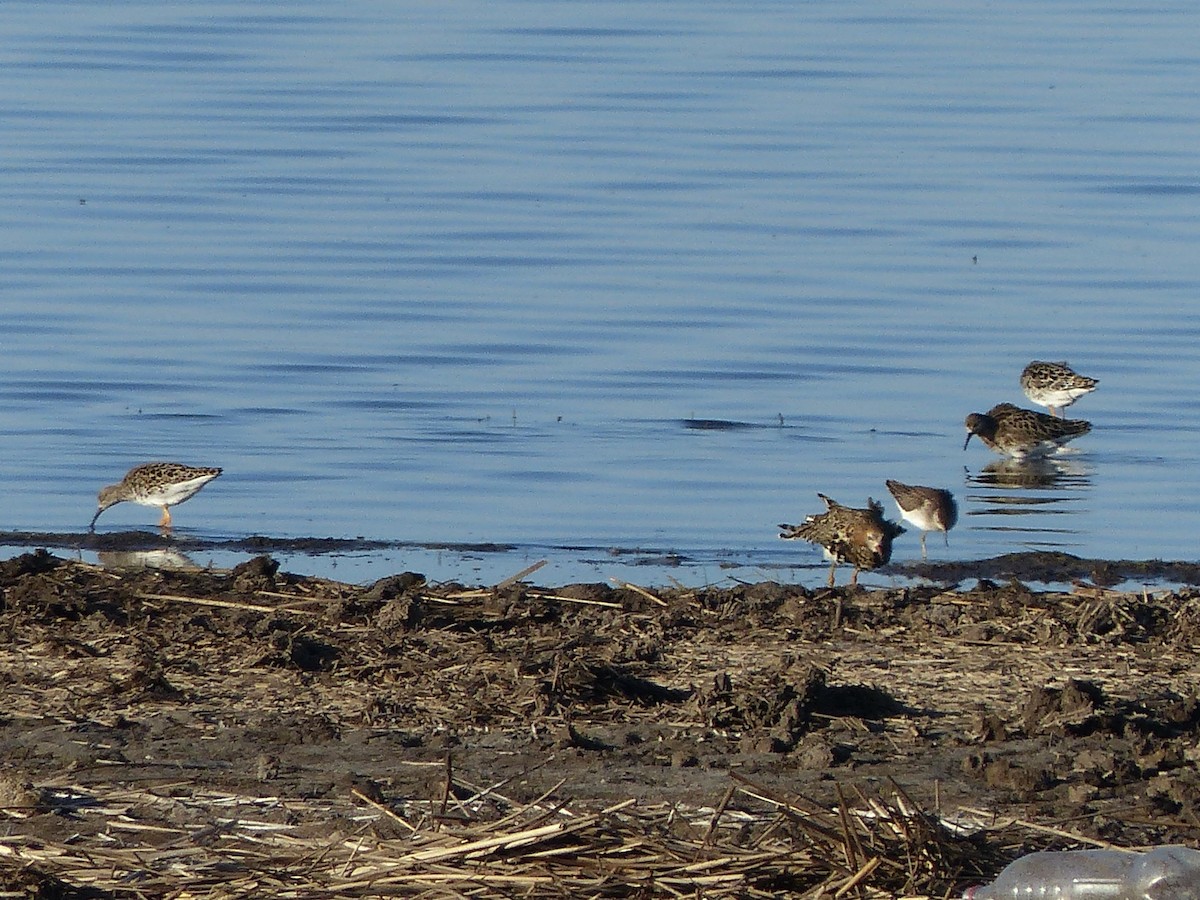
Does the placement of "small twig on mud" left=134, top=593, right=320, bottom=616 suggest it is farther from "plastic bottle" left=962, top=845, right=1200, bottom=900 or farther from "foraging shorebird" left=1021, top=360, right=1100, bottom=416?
"foraging shorebird" left=1021, top=360, right=1100, bottom=416

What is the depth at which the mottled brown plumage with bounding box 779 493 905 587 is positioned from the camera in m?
11.4

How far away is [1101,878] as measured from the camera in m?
5.33

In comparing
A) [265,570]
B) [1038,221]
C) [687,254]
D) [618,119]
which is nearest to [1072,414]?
[687,254]

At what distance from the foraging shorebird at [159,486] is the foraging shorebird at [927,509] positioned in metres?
4.07

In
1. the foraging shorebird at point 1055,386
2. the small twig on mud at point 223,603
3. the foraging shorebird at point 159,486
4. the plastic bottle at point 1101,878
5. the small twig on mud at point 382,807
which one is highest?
the foraging shorebird at point 1055,386

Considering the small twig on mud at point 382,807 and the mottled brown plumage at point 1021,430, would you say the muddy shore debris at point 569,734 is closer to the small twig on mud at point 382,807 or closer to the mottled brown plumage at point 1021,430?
the small twig on mud at point 382,807

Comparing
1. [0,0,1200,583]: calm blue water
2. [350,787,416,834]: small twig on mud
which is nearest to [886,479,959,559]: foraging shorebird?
[0,0,1200,583]: calm blue water

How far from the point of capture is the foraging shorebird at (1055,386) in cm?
1731

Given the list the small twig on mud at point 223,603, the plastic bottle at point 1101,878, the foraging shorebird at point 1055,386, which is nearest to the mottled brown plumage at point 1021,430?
the foraging shorebird at point 1055,386

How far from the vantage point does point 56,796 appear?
6004mm

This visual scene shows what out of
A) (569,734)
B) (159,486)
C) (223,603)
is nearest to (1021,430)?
(159,486)

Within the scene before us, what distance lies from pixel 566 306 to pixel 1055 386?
4.97 m

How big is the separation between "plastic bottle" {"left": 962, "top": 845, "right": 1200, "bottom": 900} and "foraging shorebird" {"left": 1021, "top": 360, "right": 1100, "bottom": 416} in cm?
1213

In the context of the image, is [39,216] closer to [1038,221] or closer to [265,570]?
[1038,221]
